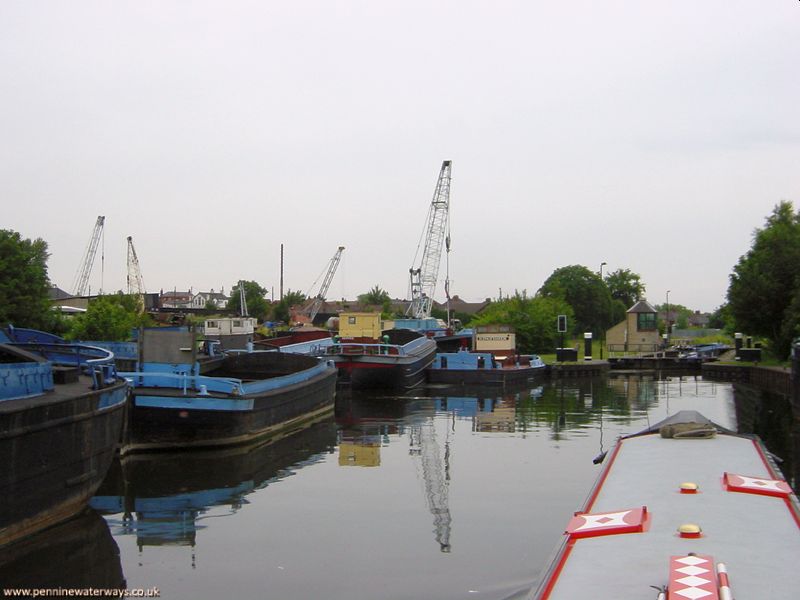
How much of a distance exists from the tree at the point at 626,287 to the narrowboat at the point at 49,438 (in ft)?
445

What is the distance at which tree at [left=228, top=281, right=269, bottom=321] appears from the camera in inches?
5399

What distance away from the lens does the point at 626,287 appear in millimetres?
145125

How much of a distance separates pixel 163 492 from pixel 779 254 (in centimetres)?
4830

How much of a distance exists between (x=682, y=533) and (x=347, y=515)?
8448 millimetres

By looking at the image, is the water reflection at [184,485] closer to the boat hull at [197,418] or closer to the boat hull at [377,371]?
the boat hull at [197,418]

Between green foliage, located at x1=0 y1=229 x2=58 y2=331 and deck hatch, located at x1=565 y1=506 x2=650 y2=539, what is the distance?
44.5 meters

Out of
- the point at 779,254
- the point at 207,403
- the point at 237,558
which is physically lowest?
the point at 237,558

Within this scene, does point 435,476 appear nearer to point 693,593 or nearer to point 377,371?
point 693,593

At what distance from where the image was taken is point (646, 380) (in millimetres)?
53000

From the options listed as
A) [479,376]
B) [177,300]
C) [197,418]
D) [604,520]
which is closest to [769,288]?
[479,376]

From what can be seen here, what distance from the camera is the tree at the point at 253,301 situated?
13714 cm

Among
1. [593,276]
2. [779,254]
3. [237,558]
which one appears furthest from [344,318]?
[593,276]

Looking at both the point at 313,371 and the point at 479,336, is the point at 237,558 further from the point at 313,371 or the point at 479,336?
the point at 479,336

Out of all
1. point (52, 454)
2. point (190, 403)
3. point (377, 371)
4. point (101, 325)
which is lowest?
point (377, 371)
